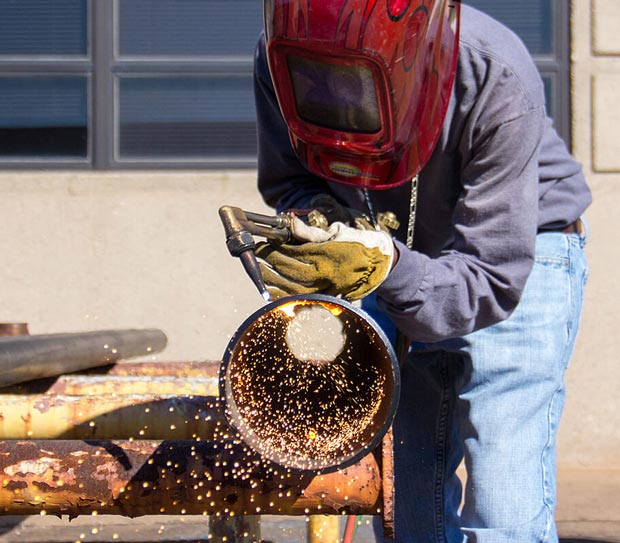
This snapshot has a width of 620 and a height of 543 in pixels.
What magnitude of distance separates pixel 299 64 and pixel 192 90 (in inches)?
126

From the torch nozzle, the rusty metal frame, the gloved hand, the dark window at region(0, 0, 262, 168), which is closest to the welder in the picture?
the gloved hand

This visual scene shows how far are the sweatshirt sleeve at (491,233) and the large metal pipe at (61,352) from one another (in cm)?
91

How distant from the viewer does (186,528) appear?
3.93 metres

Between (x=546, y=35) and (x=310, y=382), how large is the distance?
3.68m

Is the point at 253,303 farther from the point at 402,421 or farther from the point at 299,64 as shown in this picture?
the point at 299,64

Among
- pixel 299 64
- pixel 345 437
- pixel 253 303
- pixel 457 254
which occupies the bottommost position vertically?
pixel 253 303

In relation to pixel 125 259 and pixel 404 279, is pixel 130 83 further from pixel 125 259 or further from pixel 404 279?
pixel 404 279

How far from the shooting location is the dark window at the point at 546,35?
5.17 meters

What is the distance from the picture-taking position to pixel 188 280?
4.93 metres

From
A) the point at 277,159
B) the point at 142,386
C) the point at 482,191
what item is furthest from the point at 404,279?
the point at 142,386

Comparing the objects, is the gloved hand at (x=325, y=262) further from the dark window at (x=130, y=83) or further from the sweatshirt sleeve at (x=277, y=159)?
the dark window at (x=130, y=83)

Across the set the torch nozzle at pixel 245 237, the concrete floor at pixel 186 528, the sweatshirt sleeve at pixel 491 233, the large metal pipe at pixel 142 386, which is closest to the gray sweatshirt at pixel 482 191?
the sweatshirt sleeve at pixel 491 233

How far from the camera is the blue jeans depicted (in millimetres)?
2346

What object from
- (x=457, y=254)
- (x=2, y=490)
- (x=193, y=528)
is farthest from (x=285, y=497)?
(x=193, y=528)
